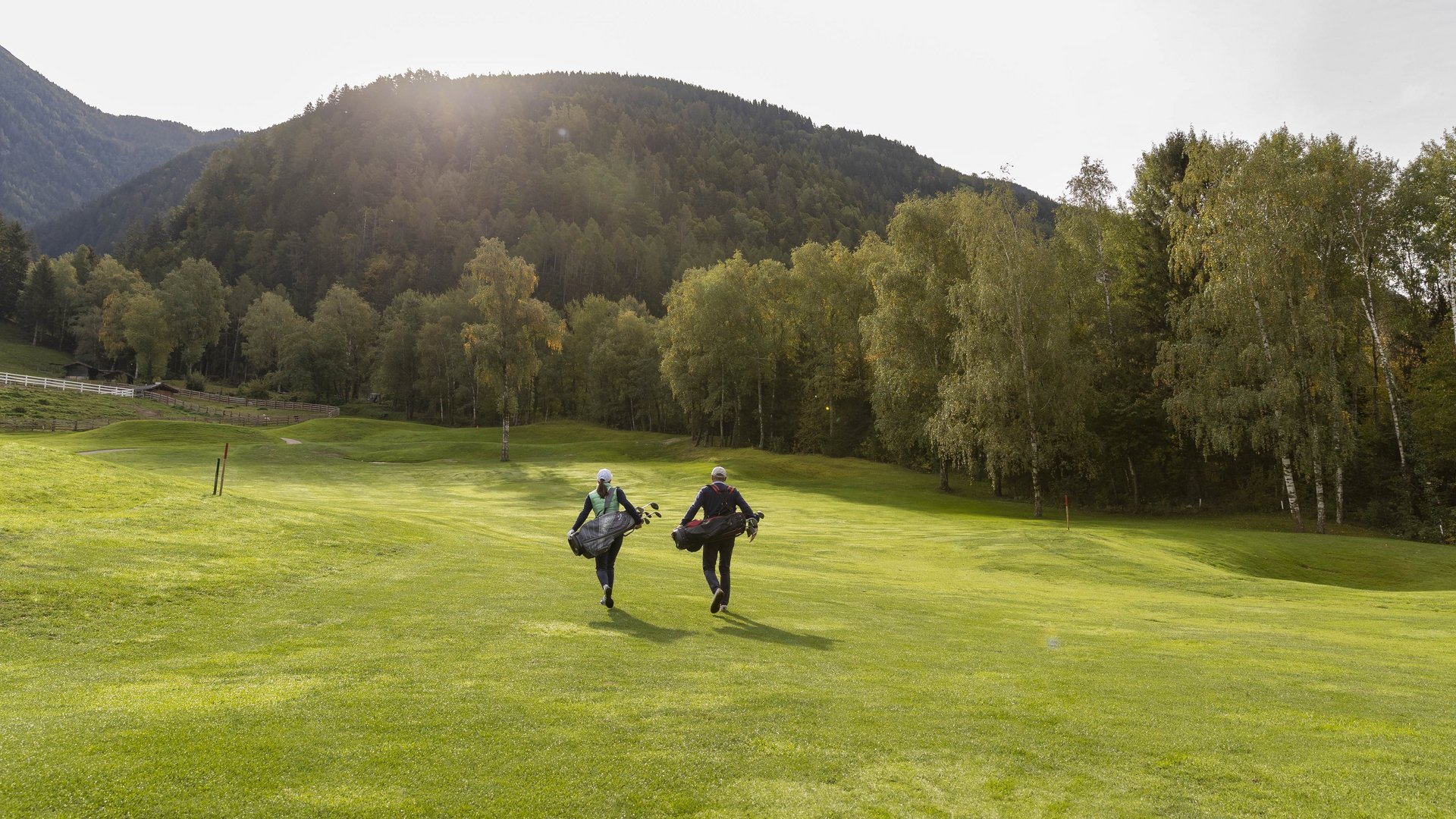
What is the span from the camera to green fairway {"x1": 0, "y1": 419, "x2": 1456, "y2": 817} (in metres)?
5.97

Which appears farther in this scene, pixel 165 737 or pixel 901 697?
pixel 901 697

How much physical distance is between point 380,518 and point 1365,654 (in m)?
25.9

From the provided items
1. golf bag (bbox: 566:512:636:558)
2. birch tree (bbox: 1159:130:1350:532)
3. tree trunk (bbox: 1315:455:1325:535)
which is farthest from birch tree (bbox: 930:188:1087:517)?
golf bag (bbox: 566:512:636:558)

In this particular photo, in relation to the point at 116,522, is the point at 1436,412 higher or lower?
higher

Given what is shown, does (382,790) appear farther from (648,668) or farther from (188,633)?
(188,633)

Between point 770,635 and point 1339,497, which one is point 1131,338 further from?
point 770,635

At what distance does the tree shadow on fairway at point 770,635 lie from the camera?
39.6 feet

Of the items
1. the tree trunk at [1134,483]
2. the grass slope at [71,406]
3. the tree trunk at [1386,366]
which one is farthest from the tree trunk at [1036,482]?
the grass slope at [71,406]

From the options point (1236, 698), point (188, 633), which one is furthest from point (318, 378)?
point (1236, 698)

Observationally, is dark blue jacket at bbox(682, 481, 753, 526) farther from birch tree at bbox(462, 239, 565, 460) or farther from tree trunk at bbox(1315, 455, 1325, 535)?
birch tree at bbox(462, 239, 565, 460)

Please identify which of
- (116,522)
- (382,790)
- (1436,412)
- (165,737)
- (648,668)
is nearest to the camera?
(382,790)

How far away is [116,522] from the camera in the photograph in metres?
15.9

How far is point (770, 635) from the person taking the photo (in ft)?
41.7

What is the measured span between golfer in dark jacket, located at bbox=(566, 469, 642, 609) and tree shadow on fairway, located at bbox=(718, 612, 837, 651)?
2.45 meters
